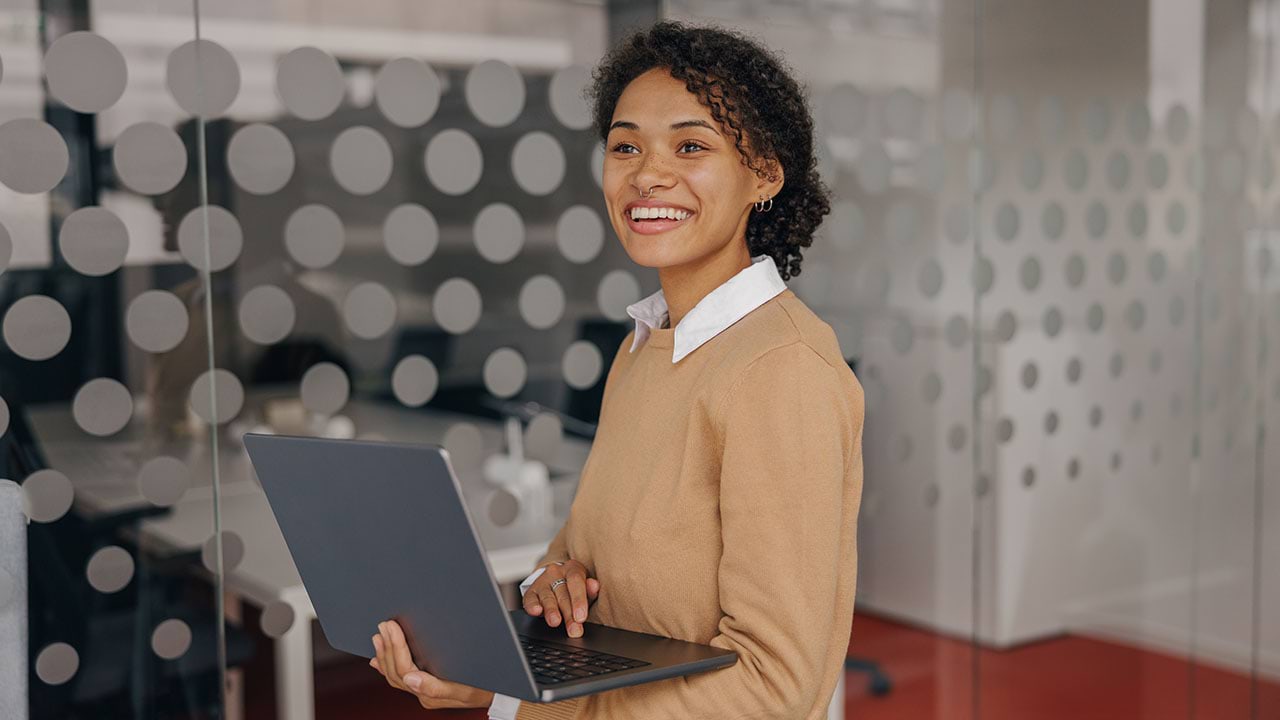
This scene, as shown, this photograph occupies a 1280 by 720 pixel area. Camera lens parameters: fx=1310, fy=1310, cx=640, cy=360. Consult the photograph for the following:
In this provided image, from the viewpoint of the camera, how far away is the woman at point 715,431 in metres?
1.38

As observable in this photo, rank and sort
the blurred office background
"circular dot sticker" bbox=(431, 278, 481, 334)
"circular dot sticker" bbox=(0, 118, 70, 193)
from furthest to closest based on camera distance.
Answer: "circular dot sticker" bbox=(431, 278, 481, 334) → the blurred office background → "circular dot sticker" bbox=(0, 118, 70, 193)

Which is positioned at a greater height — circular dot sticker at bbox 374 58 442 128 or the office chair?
circular dot sticker at bbox 374 58 442 128

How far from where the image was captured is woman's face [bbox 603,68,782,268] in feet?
5.07

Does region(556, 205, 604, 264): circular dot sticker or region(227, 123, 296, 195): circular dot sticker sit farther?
region(556, 205, 604, 264): circular dot sticker

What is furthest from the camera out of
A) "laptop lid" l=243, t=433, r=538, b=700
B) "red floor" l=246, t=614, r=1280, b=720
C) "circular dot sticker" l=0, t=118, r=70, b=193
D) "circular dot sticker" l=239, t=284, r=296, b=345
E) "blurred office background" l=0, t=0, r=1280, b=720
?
"red floor" l=246, t=614, r=1280, b=720

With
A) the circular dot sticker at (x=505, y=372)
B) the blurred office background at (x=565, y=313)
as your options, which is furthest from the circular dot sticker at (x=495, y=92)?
the circular dot sticker at (x=505, y=372)

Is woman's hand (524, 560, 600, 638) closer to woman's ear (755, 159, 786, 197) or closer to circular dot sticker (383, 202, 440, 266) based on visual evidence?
woman's ear (755, 159, 786, 197)

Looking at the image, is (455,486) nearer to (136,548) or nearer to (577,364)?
(136,548)

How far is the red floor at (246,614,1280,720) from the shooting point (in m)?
3.14

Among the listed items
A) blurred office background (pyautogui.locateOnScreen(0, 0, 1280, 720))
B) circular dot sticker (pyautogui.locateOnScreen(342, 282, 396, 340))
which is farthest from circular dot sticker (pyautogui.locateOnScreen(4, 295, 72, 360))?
circular dot sticker (pyautogui.locateOnScreen(342, 282, 396, 340))

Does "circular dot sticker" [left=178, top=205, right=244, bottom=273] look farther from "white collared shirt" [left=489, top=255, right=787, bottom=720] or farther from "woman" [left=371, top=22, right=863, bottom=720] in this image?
"white collared shirt" [left=489, top=255, right=787, bottom=720]

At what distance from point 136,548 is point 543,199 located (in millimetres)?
989

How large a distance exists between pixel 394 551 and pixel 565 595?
0.31 meters

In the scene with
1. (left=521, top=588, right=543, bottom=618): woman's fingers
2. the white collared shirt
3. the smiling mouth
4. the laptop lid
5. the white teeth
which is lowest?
(left=521, top=588, right=543, bottom=618): woman's fingers
